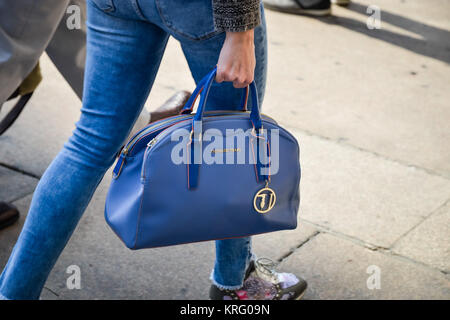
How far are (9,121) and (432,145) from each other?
239 cm

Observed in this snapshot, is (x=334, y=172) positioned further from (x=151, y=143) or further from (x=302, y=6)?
(x=302, y=6)

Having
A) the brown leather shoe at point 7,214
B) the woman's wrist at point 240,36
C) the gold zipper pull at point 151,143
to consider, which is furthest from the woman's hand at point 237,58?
the brown leather shoe at point 7,214

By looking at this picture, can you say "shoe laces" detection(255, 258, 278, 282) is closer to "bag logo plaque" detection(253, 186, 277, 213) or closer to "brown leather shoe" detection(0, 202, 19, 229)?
"bag logo plaque" detection(253, 186, 277, 213)

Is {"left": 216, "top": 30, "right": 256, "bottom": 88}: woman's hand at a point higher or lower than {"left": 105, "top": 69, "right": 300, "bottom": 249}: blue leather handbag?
higher

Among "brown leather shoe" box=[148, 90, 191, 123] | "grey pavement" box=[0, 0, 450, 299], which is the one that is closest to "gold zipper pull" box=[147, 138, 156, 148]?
"grey pavement" box=[0, 0, 450, 299]

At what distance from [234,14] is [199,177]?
1.47 feet

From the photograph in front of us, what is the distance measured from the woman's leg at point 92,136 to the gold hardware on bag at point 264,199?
1.46 feet

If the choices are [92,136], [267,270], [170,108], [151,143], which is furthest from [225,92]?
[170,108]

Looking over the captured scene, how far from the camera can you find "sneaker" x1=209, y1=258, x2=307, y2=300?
2326 mm

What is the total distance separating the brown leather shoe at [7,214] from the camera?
2.77 m

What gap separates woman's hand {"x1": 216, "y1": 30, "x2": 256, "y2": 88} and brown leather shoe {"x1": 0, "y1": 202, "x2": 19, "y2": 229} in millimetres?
1478

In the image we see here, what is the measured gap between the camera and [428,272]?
8.74ft

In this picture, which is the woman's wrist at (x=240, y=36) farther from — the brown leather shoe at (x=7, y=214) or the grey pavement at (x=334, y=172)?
the brown leather shoe at (x=7, y=214)

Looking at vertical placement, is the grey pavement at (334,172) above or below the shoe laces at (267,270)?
below
